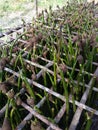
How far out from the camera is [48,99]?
1.30 m

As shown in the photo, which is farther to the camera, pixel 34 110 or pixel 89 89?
pixel 89 89

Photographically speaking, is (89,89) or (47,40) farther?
(47,40)

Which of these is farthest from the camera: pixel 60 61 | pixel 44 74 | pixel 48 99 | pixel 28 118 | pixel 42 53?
pixel 42 53

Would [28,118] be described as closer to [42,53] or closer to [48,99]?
[48,99]

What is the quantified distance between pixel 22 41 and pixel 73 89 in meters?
0.77

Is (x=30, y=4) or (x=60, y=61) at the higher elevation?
(x=60, y=61)

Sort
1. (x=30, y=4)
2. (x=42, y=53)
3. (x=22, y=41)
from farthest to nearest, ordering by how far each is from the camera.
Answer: (x=30, y=4)
(x=22, y=41)
(x=42, y=53)

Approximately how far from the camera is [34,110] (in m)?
1.16

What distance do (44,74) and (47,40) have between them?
0.47 m

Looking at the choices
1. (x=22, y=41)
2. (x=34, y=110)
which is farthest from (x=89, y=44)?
(x=34, y=110)

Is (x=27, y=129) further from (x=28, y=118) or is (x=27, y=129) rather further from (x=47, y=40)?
(x=47, y=40)

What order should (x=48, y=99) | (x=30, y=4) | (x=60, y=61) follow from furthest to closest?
(x=30, y=4), (x=60, y=61), (x=48, y=99)

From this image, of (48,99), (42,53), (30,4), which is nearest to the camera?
(48,99)

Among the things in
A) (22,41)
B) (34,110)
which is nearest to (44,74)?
(34,110)
